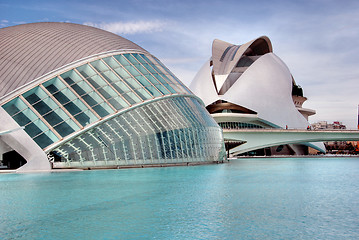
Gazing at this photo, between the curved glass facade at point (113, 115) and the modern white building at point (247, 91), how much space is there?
143 ft

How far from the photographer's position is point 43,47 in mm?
29234

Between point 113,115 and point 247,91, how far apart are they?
173 ft

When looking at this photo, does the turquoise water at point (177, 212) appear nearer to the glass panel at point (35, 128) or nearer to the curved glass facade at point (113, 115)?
the glass panel at point (35, 128)

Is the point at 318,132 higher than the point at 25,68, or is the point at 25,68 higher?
the point at 25,68

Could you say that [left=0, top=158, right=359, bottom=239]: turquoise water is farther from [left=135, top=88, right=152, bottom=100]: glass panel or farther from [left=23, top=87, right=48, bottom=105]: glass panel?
[left=135, top=88, right=152, bottom=100]: glass panel

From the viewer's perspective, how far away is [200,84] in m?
79.6

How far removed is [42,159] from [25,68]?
669 centimetres

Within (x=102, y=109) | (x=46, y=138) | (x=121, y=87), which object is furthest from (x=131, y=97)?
(x=46, y=138)

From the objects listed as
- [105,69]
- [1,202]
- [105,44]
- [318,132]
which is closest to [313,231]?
[1,202]

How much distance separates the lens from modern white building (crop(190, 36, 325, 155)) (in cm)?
7481

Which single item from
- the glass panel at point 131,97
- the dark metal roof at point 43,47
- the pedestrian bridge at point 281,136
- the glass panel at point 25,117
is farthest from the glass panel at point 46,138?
the pedestrian bridge at point 281,136

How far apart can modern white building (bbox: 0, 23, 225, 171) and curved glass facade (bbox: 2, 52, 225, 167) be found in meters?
0.06

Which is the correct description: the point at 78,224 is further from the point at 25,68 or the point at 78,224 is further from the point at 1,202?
the point at 25,68

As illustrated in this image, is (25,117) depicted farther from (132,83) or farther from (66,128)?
(132,83)
